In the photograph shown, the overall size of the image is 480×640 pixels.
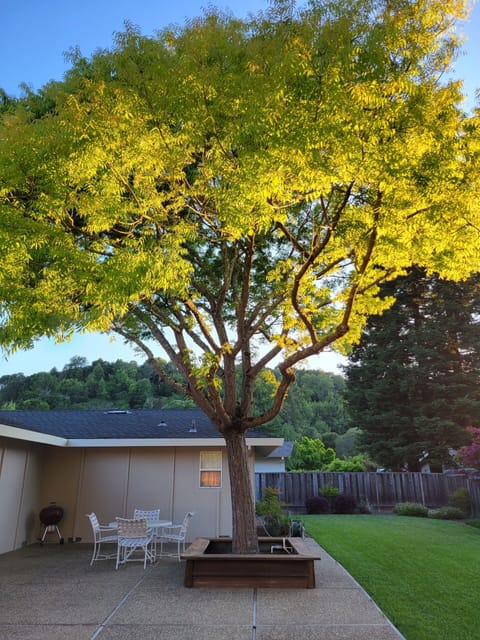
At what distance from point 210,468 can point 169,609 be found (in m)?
Answer: 5.71

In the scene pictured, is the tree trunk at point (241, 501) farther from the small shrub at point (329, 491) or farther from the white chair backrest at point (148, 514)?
the small shrub at point (329, 491)

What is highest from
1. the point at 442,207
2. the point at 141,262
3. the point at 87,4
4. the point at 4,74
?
the point at 87,4

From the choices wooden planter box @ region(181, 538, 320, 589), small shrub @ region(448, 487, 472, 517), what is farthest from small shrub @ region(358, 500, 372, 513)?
wooden planter box @ region(181, 538, 320, 589)

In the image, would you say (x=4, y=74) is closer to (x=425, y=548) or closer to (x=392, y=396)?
(x=425, y=548)

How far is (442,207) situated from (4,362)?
20.4ft

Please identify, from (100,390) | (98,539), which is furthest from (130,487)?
(100,390)

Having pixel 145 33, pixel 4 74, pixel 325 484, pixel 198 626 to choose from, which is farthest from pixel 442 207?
pixel 325 484

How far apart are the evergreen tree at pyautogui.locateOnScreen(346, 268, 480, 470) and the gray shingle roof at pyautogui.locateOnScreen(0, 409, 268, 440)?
1243 centimetres

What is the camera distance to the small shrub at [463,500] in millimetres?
15633

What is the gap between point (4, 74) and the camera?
307 inches

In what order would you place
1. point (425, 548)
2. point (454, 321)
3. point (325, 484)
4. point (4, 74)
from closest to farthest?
point (4, 74)
point (425, 548)
point (325, 484)
point (454, 321)

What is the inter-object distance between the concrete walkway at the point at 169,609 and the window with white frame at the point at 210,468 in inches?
141

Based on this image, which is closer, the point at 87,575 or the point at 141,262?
the point at 141,262

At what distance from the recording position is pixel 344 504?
16.9 meters
